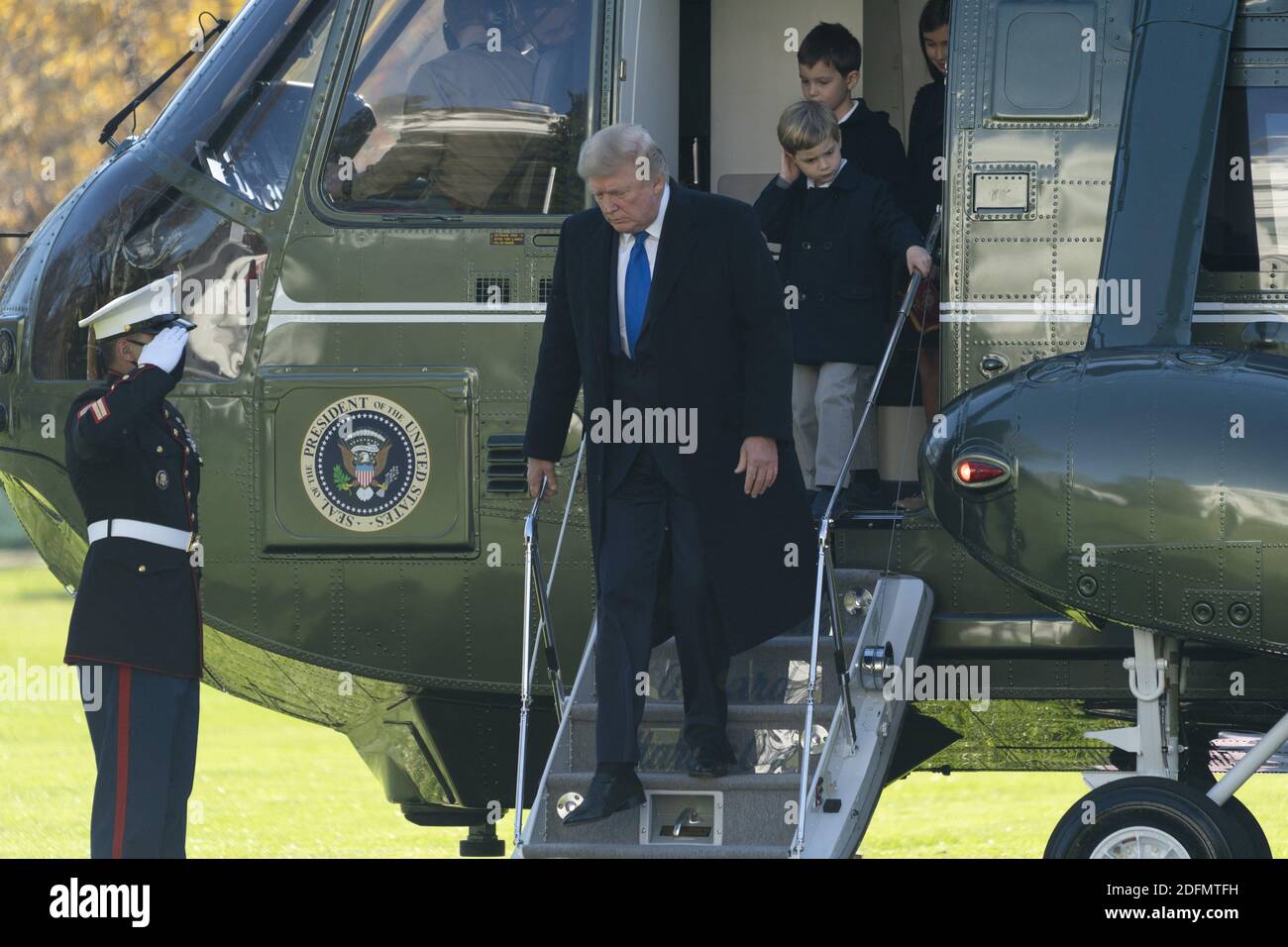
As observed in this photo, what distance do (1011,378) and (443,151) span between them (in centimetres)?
223

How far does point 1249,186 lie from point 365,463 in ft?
10.5

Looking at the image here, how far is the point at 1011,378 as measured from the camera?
6.22m

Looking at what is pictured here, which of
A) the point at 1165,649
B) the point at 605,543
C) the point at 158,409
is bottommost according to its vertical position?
the point at 1165,649

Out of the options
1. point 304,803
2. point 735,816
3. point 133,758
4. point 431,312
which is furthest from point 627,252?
point 304,803

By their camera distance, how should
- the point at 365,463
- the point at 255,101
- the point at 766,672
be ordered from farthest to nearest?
1. the point at 255,101
2. the point at 365,463
3. the point at 766,672

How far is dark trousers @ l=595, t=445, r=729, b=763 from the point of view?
19.0 ft

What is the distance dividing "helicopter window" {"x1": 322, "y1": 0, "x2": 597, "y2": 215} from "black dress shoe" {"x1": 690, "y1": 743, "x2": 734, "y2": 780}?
2.09 meters

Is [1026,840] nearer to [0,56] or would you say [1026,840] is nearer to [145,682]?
[145,682]

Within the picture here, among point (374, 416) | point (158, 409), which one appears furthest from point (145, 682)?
point (374, 416)

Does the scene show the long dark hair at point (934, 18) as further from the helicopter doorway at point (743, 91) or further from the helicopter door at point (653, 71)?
the helicopter door at point (653, 71)

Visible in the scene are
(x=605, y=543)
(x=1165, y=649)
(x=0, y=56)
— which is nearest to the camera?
(x=605, y=543)

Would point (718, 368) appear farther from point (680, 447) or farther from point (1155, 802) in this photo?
point (1155, 802)

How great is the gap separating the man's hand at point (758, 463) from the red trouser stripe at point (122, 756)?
199cm

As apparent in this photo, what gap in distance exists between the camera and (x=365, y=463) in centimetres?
691
